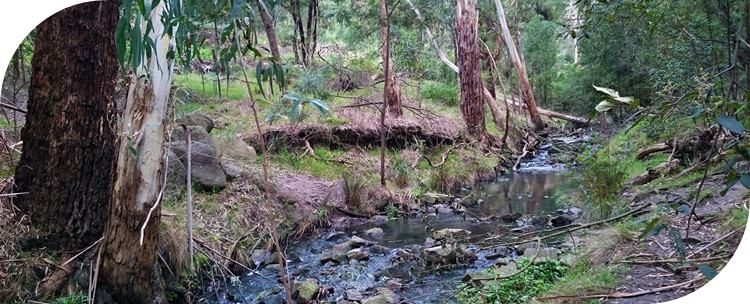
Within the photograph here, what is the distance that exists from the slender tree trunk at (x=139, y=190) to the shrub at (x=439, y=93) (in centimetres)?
476

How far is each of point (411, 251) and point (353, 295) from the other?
669mm

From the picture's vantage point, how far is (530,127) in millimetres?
3775

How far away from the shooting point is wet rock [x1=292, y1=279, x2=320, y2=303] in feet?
8.96

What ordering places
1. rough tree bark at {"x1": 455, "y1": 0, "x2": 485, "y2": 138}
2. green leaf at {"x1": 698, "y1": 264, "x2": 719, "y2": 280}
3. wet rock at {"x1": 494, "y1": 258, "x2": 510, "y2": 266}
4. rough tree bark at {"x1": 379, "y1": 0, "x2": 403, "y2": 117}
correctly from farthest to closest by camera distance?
rough tree bark at {"x1": 455, "y1": 0, "x2": 485, "y2": 138} → rough tree bark at {"x1": 379, "y1": 0, "x2": 403, "y2": 117} → wet rock at {"x1": 494, "y1": 258, "x2": 510, "y2": 266} → green leaf at {"x1": 698, "y1": 264, "x2": 719, "y2": 280}

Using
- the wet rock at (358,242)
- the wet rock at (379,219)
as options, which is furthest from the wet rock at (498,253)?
the wet rock at (379,219)

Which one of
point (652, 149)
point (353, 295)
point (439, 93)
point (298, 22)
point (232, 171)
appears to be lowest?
point (353, 295)

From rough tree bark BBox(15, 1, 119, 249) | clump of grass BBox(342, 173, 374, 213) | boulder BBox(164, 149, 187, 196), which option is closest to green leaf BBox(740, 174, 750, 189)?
rough tree bark BBox(15, 1, 119, 249)

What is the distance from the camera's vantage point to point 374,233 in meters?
3.89

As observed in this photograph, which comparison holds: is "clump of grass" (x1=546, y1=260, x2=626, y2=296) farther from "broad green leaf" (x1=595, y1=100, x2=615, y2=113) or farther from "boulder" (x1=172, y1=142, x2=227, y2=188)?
"boulder" (x1=172, y1=142, x2=227, y2=188)

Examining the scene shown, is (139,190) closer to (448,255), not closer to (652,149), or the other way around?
(448,255)

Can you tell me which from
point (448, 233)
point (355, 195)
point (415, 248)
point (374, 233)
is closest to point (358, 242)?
point (374, 233)

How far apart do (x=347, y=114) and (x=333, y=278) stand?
81.2 inches

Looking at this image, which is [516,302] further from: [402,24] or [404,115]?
[402,24]

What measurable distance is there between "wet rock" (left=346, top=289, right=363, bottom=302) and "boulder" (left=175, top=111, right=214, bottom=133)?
1.22 meters
